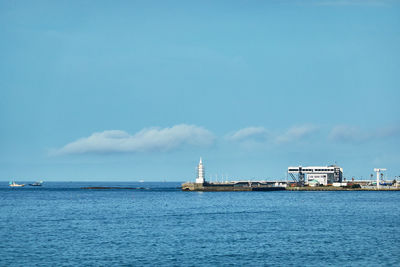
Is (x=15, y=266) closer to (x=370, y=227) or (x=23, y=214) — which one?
(x=370, y=227)

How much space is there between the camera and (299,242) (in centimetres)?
A: 7156

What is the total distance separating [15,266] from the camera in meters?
55.6

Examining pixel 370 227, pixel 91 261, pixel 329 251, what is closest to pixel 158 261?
pixel 91 261

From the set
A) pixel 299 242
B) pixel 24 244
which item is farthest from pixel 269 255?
pixel 24 244

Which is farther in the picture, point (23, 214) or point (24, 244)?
point (23, 214)

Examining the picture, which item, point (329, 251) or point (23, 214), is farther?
point (23, 214)

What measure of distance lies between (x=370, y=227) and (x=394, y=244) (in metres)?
20.3

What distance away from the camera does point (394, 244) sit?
69250 mm

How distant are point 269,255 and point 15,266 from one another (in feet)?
87.2

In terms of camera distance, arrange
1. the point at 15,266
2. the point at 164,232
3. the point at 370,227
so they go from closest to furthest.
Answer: the point at 15,266 → the point at 164,232 → the point at 370,227

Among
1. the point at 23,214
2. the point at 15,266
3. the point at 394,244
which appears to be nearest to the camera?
the point at 15,266

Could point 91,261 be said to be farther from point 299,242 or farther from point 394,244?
point 394,244

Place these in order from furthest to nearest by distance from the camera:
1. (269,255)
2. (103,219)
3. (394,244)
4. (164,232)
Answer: (103,219)
(164,232)
(394,244)
(269,255)

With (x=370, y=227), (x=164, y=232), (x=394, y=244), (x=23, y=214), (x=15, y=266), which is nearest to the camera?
(x=15, y=266)
